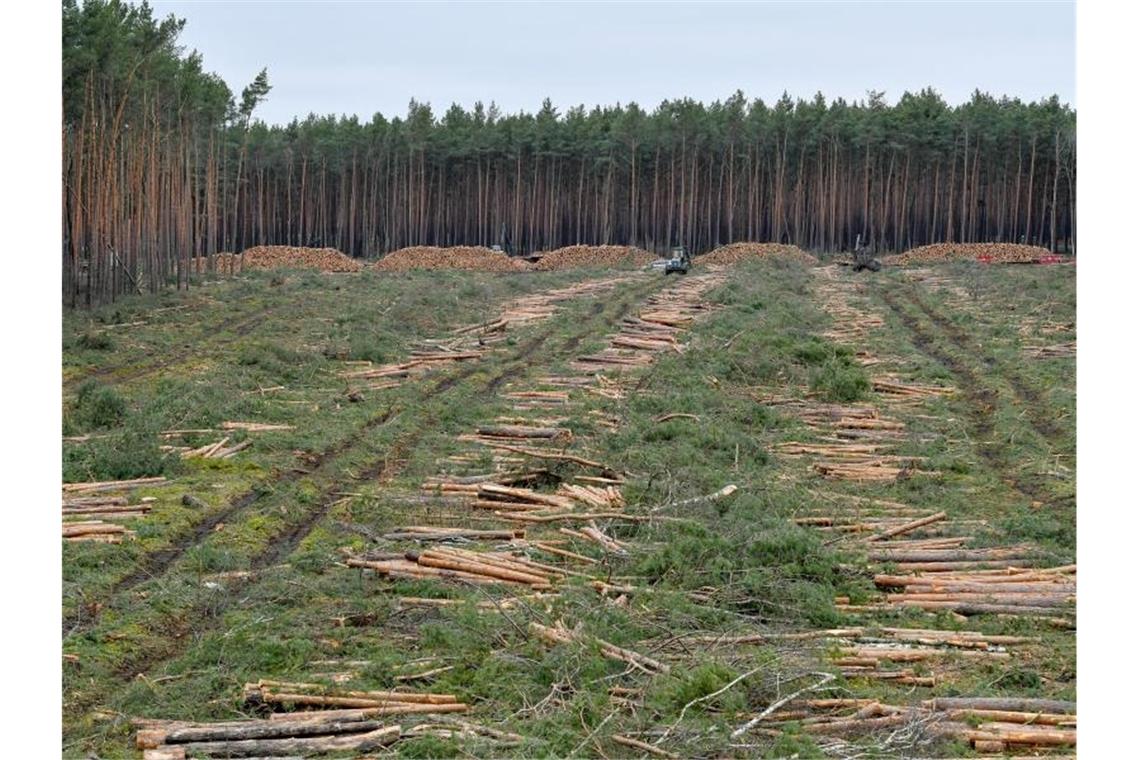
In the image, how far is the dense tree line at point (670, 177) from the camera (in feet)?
256

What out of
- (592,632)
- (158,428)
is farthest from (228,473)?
(592,632)

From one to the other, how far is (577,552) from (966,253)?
56.7 metres

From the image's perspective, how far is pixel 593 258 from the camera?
64.9 meters

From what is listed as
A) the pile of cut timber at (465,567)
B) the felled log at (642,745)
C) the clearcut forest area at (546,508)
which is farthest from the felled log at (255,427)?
the felled log at (642,745)

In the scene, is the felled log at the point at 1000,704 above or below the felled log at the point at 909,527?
below

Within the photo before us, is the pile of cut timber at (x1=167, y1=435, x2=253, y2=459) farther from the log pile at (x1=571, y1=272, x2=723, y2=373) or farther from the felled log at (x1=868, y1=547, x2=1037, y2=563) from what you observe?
the felled log at (x1=868, y1=547, x2=1037, y2=563)

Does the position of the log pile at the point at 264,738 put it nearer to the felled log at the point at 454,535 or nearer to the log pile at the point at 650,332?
the felled log at the point at 454,535

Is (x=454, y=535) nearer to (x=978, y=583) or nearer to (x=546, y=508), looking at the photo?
(x=546, y=508)

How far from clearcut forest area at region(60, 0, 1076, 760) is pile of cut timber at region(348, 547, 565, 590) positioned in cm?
5

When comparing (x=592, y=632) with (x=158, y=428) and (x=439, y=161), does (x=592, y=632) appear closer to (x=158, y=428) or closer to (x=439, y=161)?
(x=158, y=428)

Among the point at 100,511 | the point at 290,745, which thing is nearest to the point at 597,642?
the point at 290,745

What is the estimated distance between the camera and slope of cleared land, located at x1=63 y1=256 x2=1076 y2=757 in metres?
9.02

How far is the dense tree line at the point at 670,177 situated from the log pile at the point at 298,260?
233 inches

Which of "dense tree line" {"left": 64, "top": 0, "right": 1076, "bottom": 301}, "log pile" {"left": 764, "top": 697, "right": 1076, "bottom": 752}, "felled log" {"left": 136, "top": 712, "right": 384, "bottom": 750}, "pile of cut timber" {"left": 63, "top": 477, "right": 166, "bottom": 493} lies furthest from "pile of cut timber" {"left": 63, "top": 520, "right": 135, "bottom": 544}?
"dense tree line" {"left": 64, "top": 0, "right": 1076, "bottom": 301}
